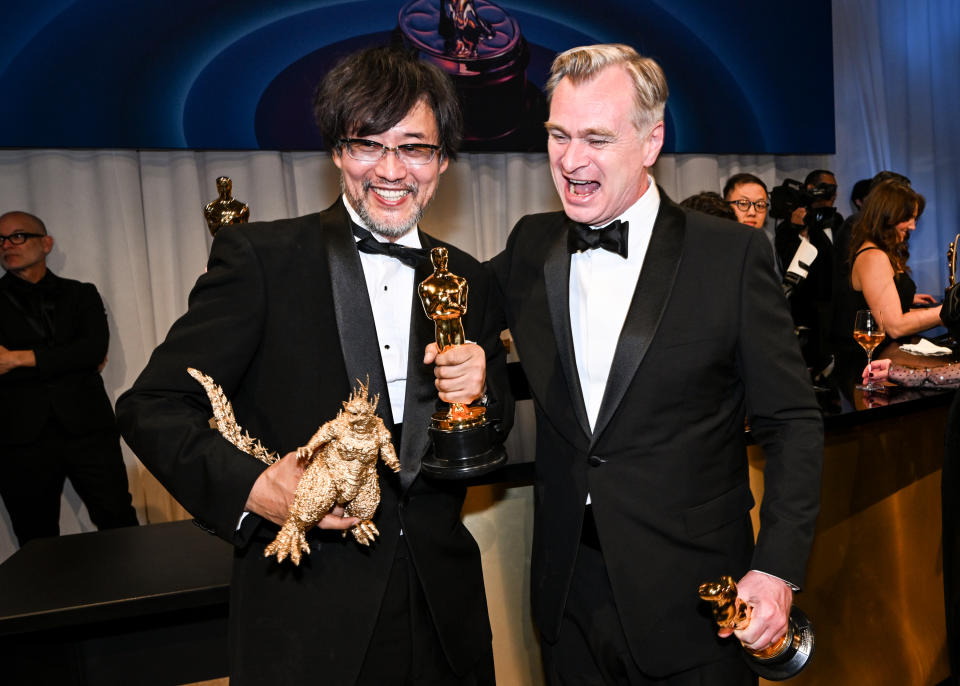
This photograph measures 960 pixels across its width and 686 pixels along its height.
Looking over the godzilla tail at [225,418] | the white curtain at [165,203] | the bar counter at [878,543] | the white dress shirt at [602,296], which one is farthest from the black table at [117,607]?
the white curtain at [165,203]

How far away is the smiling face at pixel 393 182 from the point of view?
1.83 metres

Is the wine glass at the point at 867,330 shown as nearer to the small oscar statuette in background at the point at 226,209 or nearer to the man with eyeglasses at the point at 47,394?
the small oscar statuette in background at the point at 226,209

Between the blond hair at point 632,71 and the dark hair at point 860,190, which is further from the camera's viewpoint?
the dark hair at point 860,190

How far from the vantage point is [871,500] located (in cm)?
309

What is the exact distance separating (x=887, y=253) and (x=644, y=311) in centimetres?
351

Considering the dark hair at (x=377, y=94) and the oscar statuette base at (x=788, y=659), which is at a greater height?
the dark hair at (x=377, y=94)

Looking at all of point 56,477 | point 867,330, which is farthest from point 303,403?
point 56,477

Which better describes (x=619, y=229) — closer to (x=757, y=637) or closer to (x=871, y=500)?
(x=757, y=637)

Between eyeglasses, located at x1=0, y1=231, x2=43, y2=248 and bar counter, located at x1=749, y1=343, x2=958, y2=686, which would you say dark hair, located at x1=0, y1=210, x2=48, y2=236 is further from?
bar counter, located at x1=749, y1=343, x2=958, y2=686

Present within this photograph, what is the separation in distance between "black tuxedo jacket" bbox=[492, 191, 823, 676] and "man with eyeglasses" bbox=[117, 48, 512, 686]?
1.09ft

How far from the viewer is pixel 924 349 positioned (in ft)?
13.3

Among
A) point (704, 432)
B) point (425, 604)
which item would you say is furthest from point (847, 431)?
point (425, 604)

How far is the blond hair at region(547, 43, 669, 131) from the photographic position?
1815 mm

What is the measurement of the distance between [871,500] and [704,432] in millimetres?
1755
